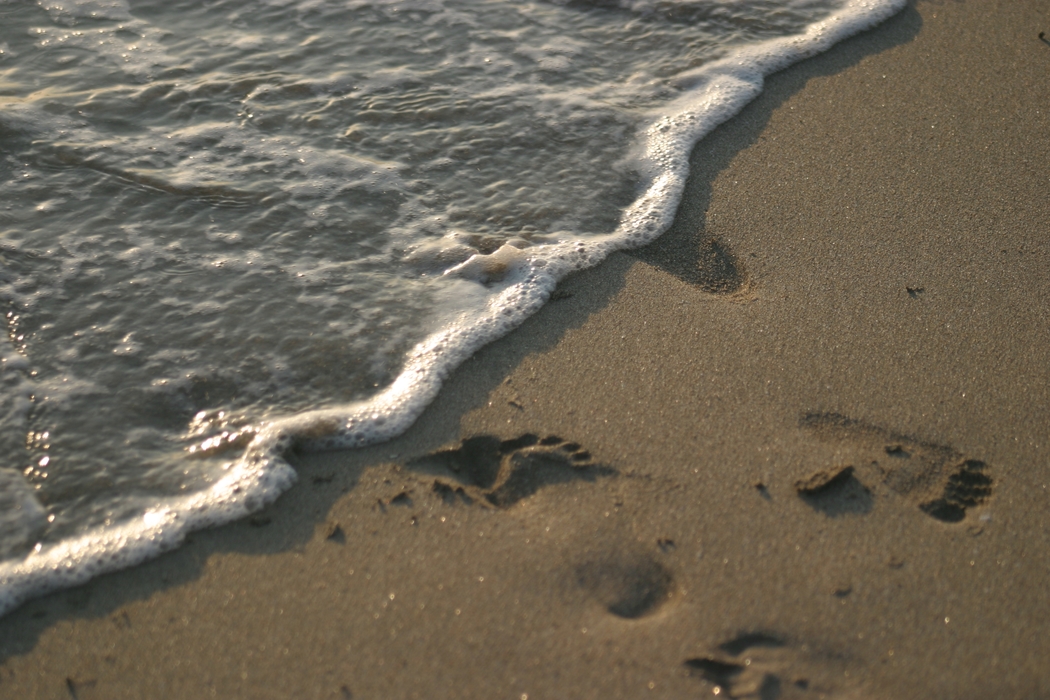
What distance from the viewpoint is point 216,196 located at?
10.4 ft

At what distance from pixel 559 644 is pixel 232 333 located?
4.60ft

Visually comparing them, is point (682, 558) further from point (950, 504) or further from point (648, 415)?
point (950, 504)

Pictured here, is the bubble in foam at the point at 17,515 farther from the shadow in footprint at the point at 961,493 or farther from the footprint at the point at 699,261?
the shadow in footprint at the point at 961,493

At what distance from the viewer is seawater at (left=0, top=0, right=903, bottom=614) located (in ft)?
7.68

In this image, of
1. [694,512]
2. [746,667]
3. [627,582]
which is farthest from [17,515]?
[746,667]

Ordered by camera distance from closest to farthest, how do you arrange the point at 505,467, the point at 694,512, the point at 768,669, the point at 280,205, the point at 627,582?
the point at 768,669 → the point at 627,582 → the point at 694,512 → the point at 505,467 → the point at 280,205

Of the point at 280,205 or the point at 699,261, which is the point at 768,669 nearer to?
the point at 699,261

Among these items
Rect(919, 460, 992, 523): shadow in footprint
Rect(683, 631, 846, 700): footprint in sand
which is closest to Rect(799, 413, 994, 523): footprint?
Rect(919, 460, 992, 523): shadow in footprint

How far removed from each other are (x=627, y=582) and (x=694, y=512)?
258 millimetres

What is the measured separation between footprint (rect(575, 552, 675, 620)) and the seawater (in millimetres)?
690

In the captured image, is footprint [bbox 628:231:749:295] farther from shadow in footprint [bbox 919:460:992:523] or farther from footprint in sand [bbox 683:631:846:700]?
footprint in sand [bbox 683:631:846:700]

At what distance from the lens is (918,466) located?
87.1 inches

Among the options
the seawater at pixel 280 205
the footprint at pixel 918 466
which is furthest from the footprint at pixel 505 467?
the footprint at pixel 918 466

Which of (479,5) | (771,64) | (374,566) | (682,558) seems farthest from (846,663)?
(479,5)
